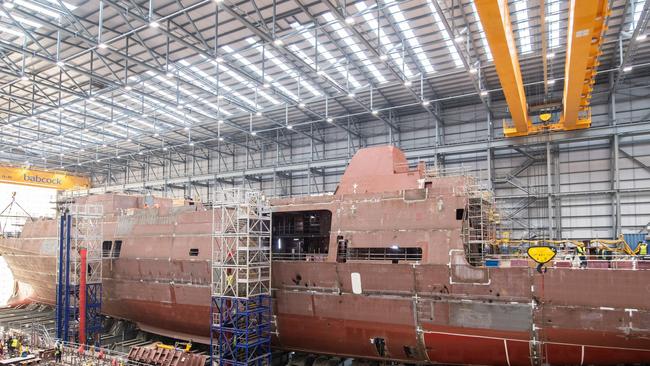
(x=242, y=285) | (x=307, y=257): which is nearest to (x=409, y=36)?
(x=307, y=257)

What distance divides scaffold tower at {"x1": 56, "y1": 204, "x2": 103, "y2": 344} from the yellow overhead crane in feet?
72.5

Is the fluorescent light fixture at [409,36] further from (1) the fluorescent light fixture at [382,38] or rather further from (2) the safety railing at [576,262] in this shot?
(2) the safety railing at [576,262]

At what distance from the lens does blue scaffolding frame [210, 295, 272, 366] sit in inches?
694

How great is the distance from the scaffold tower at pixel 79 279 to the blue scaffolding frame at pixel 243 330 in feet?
27.7

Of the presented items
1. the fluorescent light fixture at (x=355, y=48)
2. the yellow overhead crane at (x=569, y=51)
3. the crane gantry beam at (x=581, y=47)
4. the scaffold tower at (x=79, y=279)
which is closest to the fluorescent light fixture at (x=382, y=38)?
the fluorescent light fixture at (x=355, y=48)

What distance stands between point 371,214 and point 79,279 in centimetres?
1733

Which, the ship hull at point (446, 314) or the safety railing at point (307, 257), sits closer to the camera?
the ship hull at point (446, 314)

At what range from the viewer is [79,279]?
24734 millimetres

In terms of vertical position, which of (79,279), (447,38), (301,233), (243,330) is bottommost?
(243,330)

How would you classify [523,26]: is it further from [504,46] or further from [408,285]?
[408,285]

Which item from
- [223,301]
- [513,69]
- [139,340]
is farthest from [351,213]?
[139,340]

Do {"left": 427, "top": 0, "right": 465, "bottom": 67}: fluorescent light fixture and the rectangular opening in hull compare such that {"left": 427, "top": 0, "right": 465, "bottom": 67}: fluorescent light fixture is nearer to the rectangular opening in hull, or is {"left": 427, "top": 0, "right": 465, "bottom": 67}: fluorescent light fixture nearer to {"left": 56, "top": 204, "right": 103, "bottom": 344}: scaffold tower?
the rectangular opening in hull

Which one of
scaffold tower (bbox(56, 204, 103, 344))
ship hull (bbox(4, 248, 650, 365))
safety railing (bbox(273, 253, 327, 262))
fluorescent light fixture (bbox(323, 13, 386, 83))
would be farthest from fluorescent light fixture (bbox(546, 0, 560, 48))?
scaffold tower (bbox(56, 204, 103, 344))

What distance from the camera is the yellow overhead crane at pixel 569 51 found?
1562 cm
